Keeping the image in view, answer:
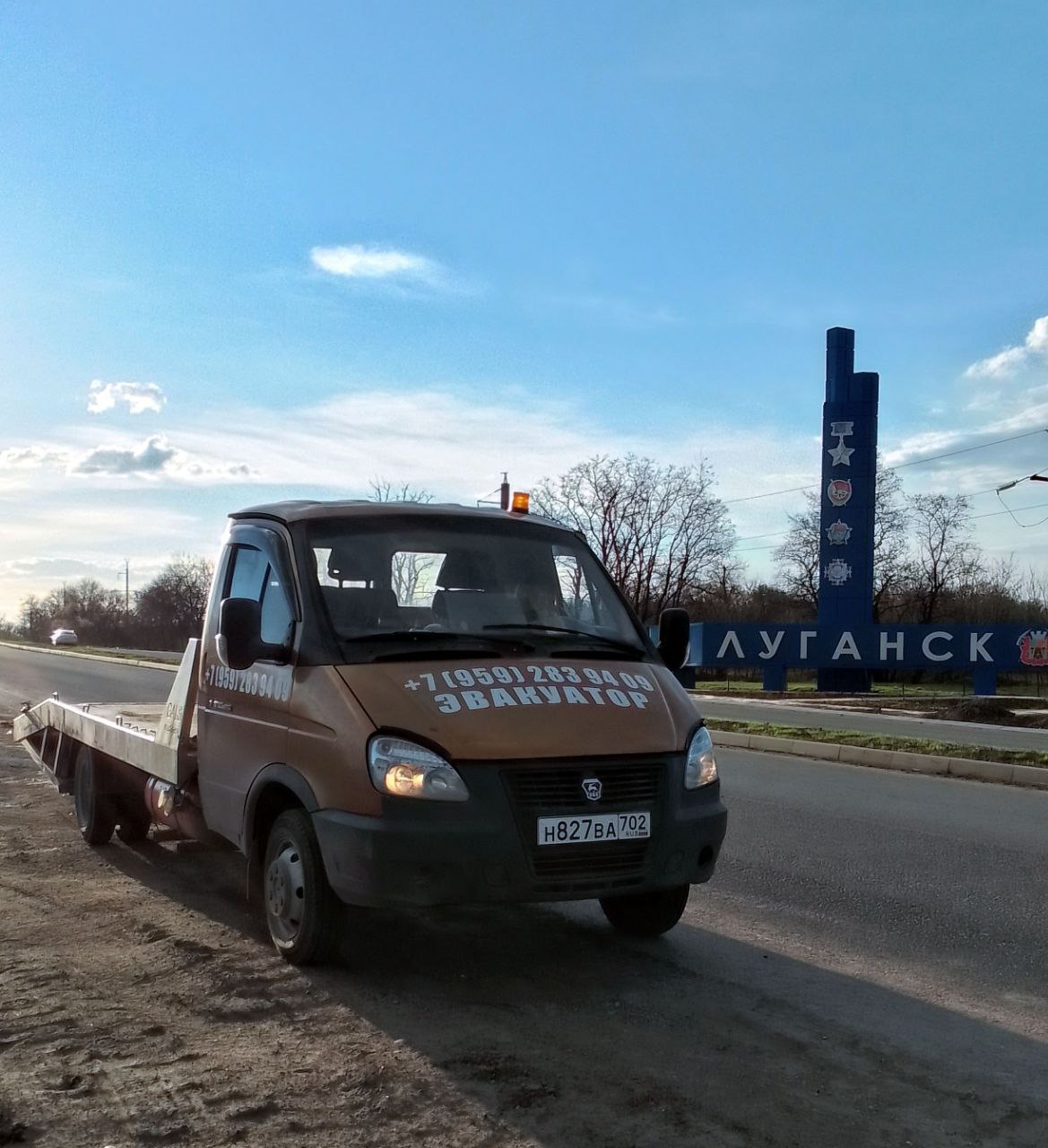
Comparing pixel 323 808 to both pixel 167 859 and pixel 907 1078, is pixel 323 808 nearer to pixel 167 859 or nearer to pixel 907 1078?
pixel 907 1078

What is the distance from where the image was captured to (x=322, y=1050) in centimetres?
381

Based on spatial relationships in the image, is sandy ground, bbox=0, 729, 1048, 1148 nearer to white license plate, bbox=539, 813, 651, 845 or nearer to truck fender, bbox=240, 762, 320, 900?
truck fender, bbox=240, 762, 320, 900

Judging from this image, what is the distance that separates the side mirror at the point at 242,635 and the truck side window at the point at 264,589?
8 cm

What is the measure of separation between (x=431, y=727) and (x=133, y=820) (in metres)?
4.03

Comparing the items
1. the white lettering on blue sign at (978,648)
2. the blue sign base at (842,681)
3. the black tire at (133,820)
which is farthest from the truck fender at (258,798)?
the blue sign base at (842,681)

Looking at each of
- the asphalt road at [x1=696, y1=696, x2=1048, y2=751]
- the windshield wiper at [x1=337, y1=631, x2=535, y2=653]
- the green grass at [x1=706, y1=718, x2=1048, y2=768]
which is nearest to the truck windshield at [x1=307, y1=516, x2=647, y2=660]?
the windshield wiper at [x1=337, y1=631, x2=535, y2=653]

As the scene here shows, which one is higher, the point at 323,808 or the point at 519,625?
the point at 519,625

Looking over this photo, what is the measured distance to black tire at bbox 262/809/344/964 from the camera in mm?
4609

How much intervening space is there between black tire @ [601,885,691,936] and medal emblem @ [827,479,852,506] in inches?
1136

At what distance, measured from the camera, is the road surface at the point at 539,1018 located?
10.9 ft

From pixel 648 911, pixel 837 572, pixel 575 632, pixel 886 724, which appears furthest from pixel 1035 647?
pixel 575 632

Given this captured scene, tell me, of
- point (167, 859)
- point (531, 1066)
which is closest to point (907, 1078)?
point (531, 1066)

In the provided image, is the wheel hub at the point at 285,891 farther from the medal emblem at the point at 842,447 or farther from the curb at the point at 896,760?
the medal emblem at the point at 842,447

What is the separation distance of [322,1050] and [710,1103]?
4.27 feet
